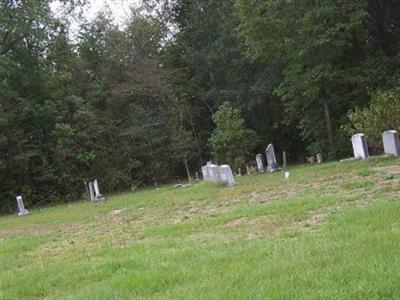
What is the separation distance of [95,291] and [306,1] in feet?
59.8

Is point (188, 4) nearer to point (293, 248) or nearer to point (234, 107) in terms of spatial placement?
point (234, 107)

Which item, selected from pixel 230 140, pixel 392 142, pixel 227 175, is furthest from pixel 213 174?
pixel 230 140

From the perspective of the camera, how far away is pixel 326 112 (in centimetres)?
2248

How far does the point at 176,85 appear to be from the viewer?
2997cm

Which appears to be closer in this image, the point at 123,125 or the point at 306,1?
the point at 306,1

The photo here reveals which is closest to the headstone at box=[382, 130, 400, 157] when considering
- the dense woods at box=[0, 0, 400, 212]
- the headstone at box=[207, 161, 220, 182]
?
the dense woods at box=[0, 0, 400, 212]

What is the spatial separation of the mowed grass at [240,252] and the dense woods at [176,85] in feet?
33.7

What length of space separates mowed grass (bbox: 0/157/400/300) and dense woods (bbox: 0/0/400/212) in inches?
404

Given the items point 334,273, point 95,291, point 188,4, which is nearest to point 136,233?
point 95,291

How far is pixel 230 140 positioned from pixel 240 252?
18561 millimetres

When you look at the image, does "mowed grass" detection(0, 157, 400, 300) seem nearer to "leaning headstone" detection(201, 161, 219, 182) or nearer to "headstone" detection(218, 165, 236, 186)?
"headstone" detection(218, 165, 236, 186)

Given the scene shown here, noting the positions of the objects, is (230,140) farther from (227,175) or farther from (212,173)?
(227,175)

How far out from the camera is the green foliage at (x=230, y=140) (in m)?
24.2

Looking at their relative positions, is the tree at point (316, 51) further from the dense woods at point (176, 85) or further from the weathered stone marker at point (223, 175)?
the weathered stone marker at point (223, 175)
